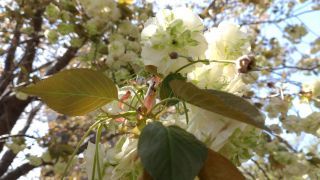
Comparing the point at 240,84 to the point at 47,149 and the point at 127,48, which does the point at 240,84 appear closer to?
the point at 127,48

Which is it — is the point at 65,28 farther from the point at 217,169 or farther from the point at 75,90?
the point at 217,169

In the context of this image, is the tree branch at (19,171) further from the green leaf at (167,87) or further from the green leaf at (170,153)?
the green leaf at (170,153)

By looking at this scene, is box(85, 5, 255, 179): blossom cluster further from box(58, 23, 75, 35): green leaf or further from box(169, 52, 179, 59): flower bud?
box(58, 23, 75, 35): green leaf

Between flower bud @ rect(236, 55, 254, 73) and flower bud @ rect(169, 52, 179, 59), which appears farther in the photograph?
flower bud @ rect(169, 52, 179, 59)

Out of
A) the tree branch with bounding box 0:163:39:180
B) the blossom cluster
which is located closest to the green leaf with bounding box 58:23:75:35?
the tree branch with bounding box 0:163:39:180

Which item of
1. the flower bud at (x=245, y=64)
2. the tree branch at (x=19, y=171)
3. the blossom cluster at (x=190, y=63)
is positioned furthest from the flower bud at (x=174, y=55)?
A: the tree branch at (x=19, y=171)

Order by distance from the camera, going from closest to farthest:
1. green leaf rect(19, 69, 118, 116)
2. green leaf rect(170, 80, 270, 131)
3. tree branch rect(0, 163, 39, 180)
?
green leaf rect(170, 80, 270, 131) → green leaf rect(19, 69, 118, 116) → tree branch rect(0, 163, 39, 180)
